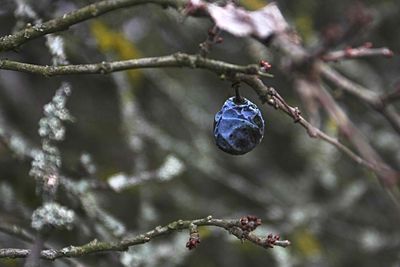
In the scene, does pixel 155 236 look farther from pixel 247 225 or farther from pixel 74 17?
pixel 74 17

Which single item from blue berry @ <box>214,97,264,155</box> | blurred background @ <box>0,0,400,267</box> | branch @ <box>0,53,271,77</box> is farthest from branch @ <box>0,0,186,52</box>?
blurred background @ <box>0,0,400,267</box>

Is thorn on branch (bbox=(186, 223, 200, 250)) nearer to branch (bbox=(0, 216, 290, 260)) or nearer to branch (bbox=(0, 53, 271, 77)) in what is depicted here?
branch (bbox=(0, 216, 290, 260))

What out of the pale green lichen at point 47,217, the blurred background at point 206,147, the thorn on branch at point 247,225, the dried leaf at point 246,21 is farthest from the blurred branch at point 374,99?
the blurred background at point 206,147

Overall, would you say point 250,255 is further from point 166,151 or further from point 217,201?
point 166,151

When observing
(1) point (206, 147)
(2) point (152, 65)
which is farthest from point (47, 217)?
(1) point (206, 147)

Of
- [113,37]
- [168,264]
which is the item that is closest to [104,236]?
[168,264]

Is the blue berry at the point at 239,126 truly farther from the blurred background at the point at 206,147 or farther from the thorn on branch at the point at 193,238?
the blurred background at the point at 206,147
